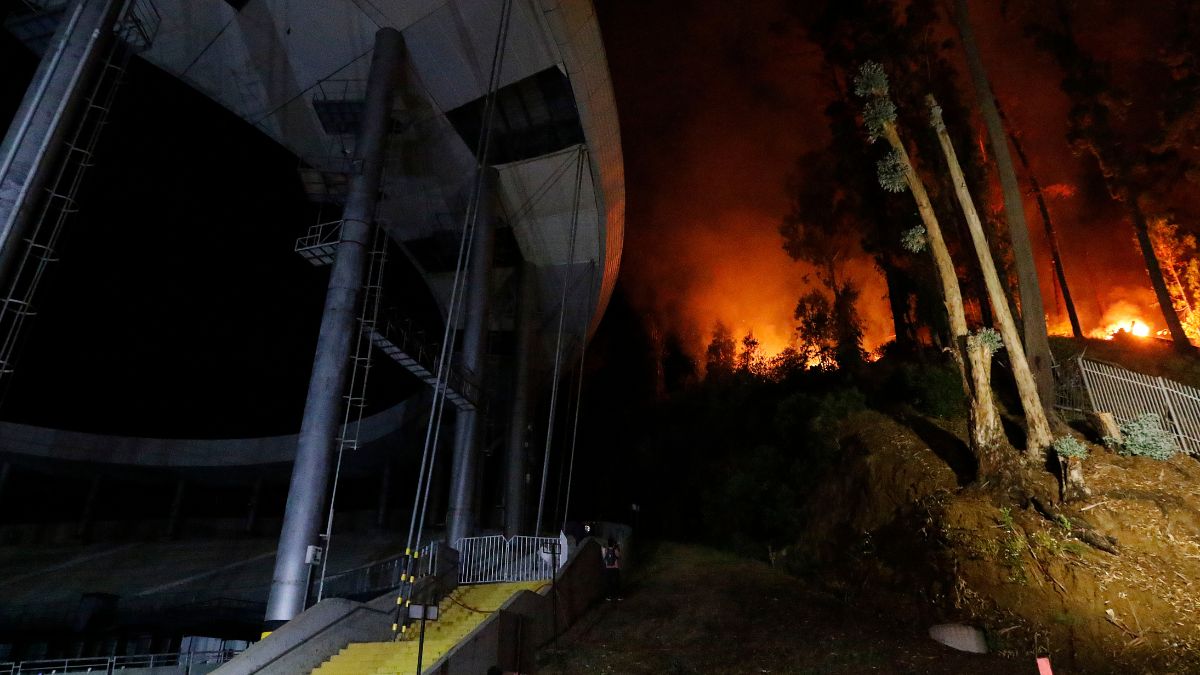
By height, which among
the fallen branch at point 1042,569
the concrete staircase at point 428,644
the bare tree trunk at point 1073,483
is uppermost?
the bare tree trunk at point 1073,483

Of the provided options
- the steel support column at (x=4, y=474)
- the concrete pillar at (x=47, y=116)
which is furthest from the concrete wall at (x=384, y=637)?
the steel support column at (x=4, y=474)

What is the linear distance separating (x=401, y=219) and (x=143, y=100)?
975 centimetres

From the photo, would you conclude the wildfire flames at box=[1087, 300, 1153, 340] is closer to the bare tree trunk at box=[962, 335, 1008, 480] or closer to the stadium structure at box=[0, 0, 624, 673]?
the bare tree trunk at box=[962, 335, 1008, 480]

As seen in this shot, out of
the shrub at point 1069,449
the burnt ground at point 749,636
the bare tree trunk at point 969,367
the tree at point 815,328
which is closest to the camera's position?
the burnt ground at point 749,636

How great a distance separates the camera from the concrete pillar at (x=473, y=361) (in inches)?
806

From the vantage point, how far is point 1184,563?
29.4ft

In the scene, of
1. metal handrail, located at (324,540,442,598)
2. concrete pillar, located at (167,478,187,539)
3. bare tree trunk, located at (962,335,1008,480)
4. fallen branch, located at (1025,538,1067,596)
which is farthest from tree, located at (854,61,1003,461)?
concrete pillar, located at (167,478,187,539)

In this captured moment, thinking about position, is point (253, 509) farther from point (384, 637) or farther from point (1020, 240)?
point (1020, 240)

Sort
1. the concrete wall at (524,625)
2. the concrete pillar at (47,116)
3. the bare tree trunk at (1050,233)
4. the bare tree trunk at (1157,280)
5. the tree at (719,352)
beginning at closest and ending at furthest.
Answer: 1. the concrete wall at (524,625)
2. the concrete pillar at (47,116)
3. the bare tree trunk at (1157,280)
4. the bare tree trunk at (1050,233)
5. the tree at (719,352)

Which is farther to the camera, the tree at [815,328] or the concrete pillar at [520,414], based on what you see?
the tree at [815,328]

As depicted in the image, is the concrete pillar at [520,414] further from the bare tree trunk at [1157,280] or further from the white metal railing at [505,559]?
the bare tree trunk at [1157,280]

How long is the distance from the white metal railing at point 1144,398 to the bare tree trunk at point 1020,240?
3.05ft

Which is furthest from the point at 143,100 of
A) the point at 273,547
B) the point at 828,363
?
the point at 828,363

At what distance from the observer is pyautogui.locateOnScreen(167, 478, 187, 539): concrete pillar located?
31783mm
